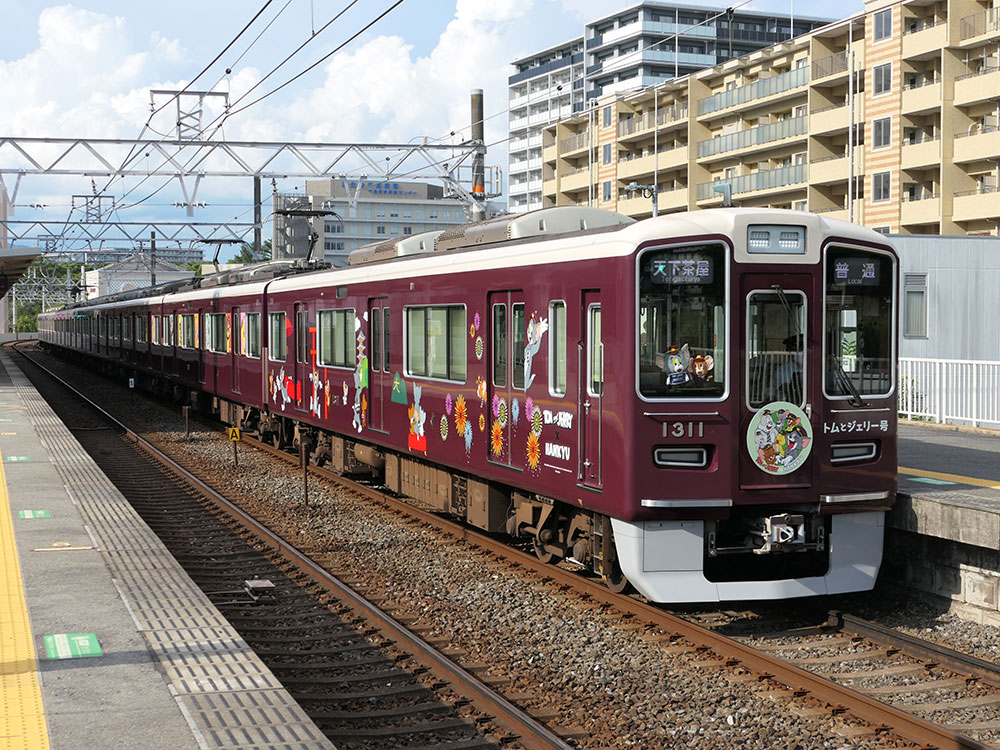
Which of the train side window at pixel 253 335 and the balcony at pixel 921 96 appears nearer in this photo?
the train side window at pixel 253 335

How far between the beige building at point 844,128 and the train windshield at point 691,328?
2741cm

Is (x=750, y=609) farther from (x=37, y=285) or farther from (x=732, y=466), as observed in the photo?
(x=37, y=285)

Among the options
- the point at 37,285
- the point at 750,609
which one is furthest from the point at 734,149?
the point at 37,285

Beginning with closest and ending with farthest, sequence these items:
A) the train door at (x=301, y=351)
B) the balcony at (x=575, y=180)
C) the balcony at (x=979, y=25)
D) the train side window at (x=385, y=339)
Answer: the train side window at (x=385, y=339) → the train door at (x=301, y=351) → the balcony at (x=979, y=25) → the balcony at (x=575, y=180)

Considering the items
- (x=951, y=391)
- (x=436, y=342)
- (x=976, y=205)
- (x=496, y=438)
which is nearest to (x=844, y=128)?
(x=976, y=205)

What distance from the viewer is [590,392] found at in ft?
28.2

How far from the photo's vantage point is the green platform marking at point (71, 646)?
6676 millimetres

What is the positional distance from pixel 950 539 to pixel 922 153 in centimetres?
3550

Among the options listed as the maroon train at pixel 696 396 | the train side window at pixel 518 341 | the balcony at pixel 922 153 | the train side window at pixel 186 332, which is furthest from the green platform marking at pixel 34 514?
the balcony at pixel 922 153

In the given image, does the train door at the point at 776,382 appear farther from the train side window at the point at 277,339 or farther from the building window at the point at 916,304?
the building window at the point at 916,304

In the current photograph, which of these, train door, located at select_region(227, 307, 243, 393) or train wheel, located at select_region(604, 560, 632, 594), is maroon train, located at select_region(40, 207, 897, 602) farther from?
train door, located at select_region(227, 307, 243, 393)

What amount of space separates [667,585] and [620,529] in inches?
20.6

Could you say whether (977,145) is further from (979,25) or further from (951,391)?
(951,391)

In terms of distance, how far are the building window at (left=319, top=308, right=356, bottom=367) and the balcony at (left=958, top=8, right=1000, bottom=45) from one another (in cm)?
3142
